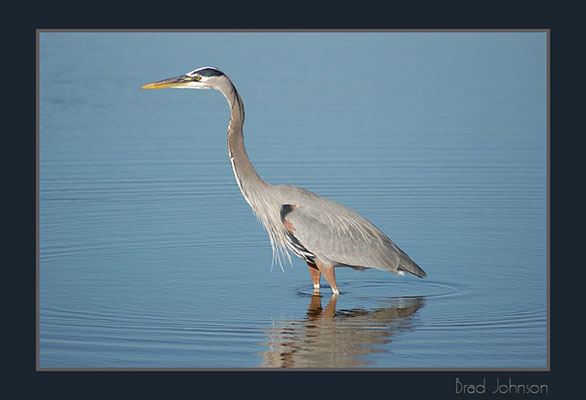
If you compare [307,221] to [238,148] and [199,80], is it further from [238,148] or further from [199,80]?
[199,80]

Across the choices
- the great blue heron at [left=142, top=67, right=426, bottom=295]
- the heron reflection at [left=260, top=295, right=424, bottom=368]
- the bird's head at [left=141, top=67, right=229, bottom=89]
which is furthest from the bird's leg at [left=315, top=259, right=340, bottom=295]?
the bird's head at [left=141, top=67, right=229, bottom=89]

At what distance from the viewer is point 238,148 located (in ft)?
35.8

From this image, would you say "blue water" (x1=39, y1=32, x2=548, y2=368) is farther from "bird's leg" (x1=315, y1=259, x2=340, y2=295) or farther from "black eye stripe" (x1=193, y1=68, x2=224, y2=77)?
"black eye stripe" (x1=193, y1=68, x2=224, y2=77)

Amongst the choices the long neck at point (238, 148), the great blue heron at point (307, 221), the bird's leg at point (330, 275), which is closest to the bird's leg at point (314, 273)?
the great blue heron at point (307, 221)

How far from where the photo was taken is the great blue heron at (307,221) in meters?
10.9

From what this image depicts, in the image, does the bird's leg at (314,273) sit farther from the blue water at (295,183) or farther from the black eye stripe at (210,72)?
the black eye stripe at (210,72)

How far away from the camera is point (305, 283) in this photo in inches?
456

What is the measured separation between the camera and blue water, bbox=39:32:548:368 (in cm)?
948

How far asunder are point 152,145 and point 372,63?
8394 millimetres

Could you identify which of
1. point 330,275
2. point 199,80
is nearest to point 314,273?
point 330,275

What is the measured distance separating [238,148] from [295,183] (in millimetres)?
4819

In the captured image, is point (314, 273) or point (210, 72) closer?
point (210, 72)

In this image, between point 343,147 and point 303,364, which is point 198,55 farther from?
point 303,364

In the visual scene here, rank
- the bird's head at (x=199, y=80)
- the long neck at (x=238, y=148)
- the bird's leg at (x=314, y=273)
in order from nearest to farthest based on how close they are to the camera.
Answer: the long neck at (x=238, y=148) < the bird's head at (x=199, y=80) < the bird's leg at (x=314, y=273)
